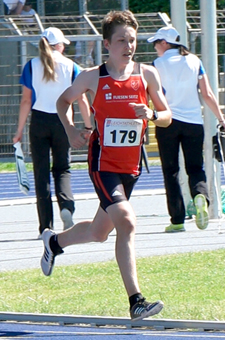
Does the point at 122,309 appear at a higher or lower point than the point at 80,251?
higher

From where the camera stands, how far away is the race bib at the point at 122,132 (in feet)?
17.9

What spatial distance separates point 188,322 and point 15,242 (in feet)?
13.9

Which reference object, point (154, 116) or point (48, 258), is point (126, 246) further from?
point (48, 258)

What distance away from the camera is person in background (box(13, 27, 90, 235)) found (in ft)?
28.2

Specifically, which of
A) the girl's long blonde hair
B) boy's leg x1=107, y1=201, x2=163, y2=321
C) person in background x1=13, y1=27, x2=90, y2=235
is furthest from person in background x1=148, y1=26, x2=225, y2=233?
boy's leg x1=107, y1=201, x2=163, y2=321

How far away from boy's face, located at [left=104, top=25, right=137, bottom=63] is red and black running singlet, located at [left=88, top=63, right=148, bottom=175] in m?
0.15

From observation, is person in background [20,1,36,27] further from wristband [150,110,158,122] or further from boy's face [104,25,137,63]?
wristband [150,110,158,122]

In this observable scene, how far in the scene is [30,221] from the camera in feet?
35.3

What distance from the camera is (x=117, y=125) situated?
548 centimetres

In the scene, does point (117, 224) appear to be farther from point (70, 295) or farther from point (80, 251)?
point (80, 251)

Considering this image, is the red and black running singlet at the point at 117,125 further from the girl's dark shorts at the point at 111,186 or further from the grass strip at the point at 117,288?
the grass strip at the point at 117,288

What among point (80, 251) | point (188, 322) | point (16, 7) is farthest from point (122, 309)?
point (16, 7)

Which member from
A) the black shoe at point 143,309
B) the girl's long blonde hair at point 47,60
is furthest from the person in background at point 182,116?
the black shoe at point 143,309

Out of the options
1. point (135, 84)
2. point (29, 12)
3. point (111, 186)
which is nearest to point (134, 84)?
point (135, 84)
